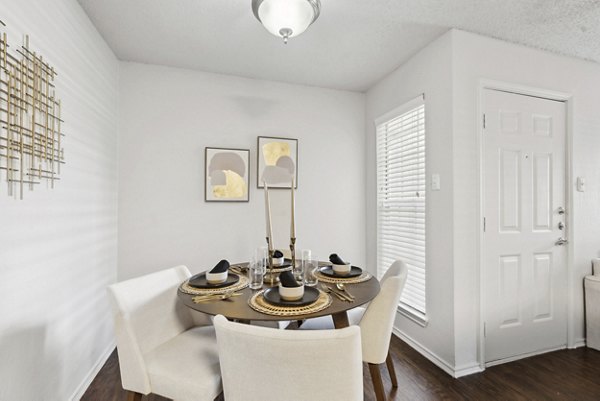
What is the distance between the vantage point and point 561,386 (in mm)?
1873

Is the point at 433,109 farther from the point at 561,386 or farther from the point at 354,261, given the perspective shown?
the point at 561,386

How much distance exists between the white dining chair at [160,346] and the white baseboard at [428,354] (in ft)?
5.46

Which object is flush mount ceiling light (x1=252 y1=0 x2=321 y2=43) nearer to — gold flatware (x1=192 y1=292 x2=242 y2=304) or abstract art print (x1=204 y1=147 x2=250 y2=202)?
abstract art print (x1=204 y1=147 x2=250 y2=202)

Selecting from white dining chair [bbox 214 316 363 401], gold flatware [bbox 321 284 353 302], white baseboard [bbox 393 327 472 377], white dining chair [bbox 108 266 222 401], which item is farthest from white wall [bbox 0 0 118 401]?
white baseboard [bbox 393 327 472 377]

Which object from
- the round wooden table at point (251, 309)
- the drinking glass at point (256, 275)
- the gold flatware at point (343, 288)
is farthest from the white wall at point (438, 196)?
the drinking glass at point (256, 275)

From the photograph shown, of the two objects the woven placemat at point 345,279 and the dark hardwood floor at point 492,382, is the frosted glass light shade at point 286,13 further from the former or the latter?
the dark hardwood floor at point 492,382

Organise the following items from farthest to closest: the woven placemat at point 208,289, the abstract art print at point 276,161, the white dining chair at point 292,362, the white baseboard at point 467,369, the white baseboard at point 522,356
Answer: the abstract art print at point 276,161, the white baseboard at point 522,356, the white baseboard at point 467,369, the woven placemat at point 208,289, the white dining chair at point 292,362

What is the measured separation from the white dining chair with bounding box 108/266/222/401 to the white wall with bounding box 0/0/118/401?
0.40 meters

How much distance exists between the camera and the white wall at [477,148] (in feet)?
6.68

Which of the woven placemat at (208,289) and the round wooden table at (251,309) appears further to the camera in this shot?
the woven placemat at (208,289)

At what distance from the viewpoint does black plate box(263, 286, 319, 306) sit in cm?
127

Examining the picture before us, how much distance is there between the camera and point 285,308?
124 centimetres

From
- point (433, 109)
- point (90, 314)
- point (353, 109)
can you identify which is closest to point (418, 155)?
point (433, 109)

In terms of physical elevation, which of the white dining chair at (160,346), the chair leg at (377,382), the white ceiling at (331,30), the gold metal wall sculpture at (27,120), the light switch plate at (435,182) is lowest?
the chair leg at (377,382)
